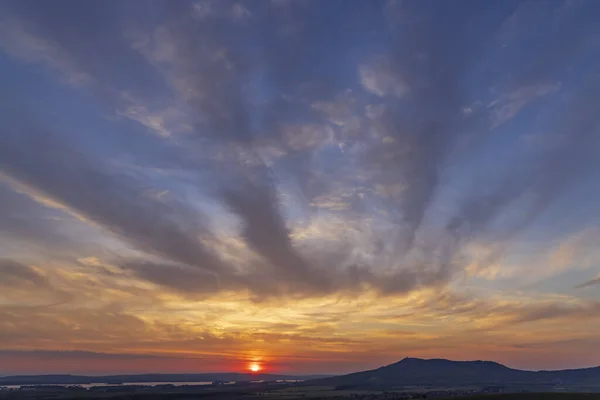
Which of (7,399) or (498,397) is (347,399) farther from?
(7,399)

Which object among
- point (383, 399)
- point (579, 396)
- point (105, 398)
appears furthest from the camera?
point (105, 398)

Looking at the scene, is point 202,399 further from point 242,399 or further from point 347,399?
point 347,399

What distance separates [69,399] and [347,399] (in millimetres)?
98988

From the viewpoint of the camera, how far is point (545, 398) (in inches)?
4343

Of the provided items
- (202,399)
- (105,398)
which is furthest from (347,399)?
(105,398)

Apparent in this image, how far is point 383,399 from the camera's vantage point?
154 m

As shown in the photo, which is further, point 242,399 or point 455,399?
point 242,399

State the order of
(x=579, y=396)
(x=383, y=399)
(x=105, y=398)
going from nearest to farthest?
(x=579, y=396) < (x=383, y=399) < (x=105, y=398)

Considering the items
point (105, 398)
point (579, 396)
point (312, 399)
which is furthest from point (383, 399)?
point (105, 398)

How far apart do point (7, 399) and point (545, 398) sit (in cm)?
18058

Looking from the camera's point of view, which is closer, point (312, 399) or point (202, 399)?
point (312, 399)

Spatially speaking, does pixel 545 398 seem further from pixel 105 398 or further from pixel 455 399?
pixel 105 398

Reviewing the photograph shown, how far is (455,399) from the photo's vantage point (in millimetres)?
109188

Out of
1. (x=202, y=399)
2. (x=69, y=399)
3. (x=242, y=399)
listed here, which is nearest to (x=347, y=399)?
(x=242, y=399)
